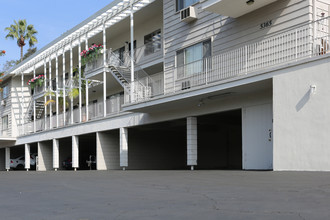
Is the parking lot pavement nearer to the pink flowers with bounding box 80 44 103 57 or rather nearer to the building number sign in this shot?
the building number sign

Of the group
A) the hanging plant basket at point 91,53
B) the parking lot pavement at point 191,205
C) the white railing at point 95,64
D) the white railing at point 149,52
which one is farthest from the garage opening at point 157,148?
the parking lot pavement at point 191,205

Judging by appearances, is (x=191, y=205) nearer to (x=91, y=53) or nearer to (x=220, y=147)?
(x=91, y=53)

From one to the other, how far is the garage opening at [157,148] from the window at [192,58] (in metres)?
6.77

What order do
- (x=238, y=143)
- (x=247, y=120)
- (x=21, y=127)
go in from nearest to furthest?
(x=247, y=120) → (x=238, y=143) → (x=21, y=127)

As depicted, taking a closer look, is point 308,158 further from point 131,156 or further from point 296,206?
point 131,156

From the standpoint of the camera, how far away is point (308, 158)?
12539mm

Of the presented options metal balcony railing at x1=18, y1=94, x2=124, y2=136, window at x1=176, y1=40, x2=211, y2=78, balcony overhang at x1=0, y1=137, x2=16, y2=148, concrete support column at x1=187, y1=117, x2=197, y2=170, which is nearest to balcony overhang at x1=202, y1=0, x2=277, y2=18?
window at x1=176, y1=40, x2=211, y2=78

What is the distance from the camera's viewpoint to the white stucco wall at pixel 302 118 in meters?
12.3

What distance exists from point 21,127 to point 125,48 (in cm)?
1505

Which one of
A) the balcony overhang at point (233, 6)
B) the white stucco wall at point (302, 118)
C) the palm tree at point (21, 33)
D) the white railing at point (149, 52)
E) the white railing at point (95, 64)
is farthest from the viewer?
the palm tree at point (21, 33)

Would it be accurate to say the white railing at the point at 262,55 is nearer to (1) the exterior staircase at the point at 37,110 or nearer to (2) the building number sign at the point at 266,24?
(2) the building number sign at the point at 266,24

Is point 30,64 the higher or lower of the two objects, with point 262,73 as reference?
higher

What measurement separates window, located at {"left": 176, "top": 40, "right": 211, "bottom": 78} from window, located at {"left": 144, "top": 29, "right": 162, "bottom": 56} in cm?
446

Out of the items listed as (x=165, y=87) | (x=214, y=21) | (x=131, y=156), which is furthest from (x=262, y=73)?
(x=131, y=156)
